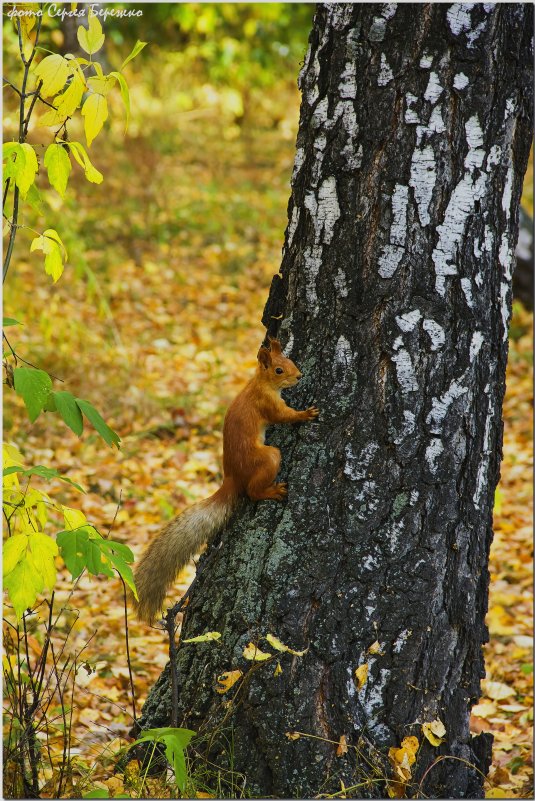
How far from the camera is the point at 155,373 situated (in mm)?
6254

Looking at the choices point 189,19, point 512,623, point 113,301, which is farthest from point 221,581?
point 189,19

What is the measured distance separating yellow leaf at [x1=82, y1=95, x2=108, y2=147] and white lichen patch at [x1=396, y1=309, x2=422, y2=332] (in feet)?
3.07

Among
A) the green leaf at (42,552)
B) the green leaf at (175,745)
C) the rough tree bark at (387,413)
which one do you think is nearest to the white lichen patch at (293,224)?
the rough tree bark at (387,413)

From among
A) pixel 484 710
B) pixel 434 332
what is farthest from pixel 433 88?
pixel 484 710

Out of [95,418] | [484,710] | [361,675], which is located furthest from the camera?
[484,710]

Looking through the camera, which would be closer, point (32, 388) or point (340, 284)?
point (32, 388)

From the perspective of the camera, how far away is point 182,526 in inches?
96.0

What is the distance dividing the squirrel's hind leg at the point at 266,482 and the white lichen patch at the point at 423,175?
2.73ft

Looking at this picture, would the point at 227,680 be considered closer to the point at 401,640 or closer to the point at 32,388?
the point at 401,640

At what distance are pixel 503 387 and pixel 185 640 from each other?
1190 millimetres

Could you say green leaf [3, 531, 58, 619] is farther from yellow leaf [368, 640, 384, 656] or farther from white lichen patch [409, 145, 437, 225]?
white lichen patch [409, 145, 437, 225]

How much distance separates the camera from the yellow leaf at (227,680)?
2.17 m

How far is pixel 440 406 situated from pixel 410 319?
26 cm

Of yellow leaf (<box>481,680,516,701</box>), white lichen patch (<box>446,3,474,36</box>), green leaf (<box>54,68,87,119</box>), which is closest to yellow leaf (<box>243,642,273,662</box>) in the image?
green leaf (<box>54,68,87,119</box>)
